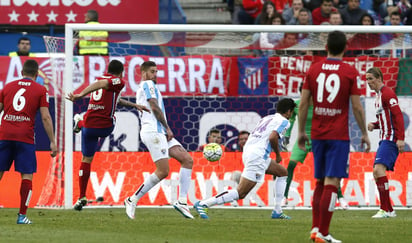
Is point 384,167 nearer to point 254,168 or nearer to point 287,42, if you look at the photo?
point 254,168

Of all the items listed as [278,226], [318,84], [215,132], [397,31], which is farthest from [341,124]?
[215,132]

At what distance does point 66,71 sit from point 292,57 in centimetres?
433

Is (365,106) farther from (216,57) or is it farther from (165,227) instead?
(165,227)

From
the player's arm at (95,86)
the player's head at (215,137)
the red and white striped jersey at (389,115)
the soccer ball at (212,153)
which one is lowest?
the player's head at (215,137)

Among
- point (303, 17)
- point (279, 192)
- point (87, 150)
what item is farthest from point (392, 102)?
point (303, 17)

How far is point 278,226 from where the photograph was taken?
1178 cm

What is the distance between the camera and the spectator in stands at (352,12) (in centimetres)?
2098

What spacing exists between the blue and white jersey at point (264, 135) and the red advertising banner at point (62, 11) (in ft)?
28.1

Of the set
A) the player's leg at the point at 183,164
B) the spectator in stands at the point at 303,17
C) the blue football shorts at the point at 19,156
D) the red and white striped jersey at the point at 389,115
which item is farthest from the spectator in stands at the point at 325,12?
the blue football shorts at the point at 19,156

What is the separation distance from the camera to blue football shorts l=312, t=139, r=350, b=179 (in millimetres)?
9695

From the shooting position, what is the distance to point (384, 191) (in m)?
13.9

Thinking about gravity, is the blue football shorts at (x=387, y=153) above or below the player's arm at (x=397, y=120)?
below

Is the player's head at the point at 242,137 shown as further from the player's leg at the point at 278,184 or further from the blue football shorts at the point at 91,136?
the player's leg at the point at 278,184

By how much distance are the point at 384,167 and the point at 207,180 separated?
3817 mm
